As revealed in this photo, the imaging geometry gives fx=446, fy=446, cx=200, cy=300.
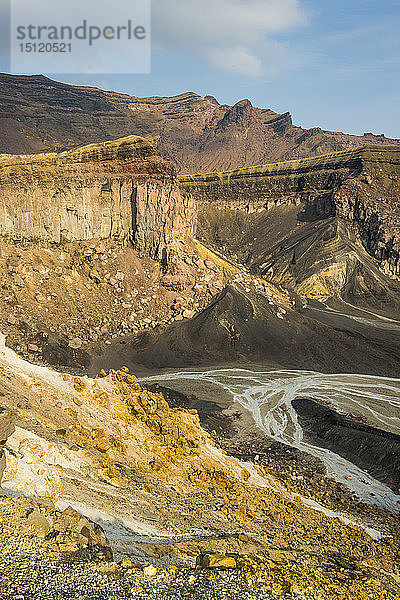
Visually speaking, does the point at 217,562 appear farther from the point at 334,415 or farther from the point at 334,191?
the point at 334,191

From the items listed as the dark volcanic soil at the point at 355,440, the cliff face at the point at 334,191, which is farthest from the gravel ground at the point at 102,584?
the cliff face at the point at 334,191

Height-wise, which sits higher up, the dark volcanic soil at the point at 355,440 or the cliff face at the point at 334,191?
the cliff face at the point at 334,191

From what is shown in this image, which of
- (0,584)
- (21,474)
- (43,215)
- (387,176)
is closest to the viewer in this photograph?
(0,584)

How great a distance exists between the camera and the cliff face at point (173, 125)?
132625mm

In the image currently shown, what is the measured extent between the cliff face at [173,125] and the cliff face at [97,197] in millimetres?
79037

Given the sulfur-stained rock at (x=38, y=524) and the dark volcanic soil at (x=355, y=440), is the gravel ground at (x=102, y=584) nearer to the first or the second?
the sulfur-stained rock at (x=38, y=524)

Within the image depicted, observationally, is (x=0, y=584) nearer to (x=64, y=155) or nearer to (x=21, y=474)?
(x=21, y=474)

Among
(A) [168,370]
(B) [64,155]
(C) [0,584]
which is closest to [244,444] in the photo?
(A) [168,370]

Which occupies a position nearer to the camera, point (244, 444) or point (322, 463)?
point (322, 463)

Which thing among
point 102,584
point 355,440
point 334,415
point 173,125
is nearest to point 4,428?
point 102,584

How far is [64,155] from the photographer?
158 ft

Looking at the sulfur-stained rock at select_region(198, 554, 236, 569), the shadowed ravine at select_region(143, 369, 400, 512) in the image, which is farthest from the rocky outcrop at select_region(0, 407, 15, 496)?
the shadowed ravine at select_region(143, 369, 400, 512)

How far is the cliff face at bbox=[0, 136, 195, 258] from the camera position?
44.6 metres

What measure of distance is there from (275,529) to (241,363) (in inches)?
1163
